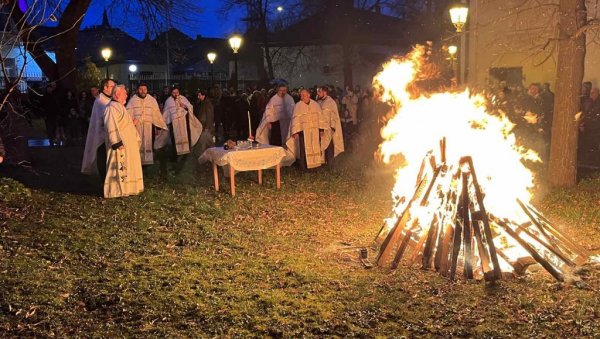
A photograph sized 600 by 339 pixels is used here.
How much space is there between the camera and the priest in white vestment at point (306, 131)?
1244cm

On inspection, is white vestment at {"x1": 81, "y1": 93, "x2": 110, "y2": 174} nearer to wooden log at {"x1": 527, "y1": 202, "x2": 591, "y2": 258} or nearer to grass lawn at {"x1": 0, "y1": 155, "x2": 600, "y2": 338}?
grass lawn at {"x1": 0, "y1": 155, "x2": 600, "y2": 338}

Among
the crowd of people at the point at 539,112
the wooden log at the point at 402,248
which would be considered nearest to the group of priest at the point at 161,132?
the crowd of people at the point at 539,112

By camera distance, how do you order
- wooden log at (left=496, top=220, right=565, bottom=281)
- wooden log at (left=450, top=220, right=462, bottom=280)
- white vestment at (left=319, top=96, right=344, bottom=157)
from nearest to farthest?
wooden log at (left=496, top=220, right=565, bottom=281) < wooden log at (left=450, top=220, right=462, bottom=280) < white vestment at (left=319, top=96, right=344, bottom=157)

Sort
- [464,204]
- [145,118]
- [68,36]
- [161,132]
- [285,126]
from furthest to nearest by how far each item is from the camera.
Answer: [68,36]
[161,132]
[285,126]
[145,118]
[464,204]

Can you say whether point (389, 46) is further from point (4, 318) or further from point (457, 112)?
point (4, 318)

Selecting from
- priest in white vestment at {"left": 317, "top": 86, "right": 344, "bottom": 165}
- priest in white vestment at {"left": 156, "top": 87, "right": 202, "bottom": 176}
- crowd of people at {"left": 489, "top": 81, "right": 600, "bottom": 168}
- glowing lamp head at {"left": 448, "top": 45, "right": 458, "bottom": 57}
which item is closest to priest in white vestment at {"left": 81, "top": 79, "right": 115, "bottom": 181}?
priest in white vestment at {"left": 156, "top": 87, "right": 202, "bottom": 176}

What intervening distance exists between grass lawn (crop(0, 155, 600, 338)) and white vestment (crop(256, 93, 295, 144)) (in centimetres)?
327

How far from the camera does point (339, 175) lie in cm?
1252

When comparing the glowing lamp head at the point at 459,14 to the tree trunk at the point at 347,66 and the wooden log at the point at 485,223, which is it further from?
the tree trunk at the point at 347,66

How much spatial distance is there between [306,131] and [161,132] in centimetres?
366

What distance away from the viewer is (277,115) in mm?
13078

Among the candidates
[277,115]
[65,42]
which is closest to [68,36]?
[65,42]

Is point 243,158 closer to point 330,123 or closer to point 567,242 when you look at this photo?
point 330,123

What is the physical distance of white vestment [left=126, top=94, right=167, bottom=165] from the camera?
12773mm
